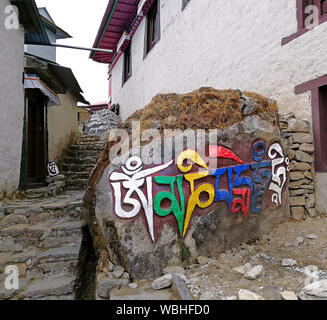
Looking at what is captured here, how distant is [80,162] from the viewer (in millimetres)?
7031

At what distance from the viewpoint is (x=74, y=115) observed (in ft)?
29.5

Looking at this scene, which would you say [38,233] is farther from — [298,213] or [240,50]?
[240,50]

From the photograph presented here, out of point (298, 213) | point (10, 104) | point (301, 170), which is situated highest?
point (10, 104)

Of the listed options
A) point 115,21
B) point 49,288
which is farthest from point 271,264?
point 115,21

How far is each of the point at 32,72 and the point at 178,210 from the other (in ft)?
15.9

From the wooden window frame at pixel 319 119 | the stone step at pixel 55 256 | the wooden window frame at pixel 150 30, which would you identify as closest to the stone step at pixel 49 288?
the stone step at pixel 55 256

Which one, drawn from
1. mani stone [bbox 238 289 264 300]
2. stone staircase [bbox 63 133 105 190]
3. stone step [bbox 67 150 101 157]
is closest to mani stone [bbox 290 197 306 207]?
mani stone [bbox 238 289 264 300]

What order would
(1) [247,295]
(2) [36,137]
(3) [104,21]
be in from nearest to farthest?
1. (1) [247,295]
2. (2) [36,137]
3. (3) [104,21]

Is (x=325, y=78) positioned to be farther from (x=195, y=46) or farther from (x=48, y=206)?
(x=48, y=206)

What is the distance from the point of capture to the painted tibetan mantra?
7.89 ft

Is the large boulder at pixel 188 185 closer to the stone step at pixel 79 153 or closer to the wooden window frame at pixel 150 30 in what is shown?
the stone step at pixel 79 153

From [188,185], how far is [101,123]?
884 cm

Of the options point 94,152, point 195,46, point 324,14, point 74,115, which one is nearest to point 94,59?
point 74,115

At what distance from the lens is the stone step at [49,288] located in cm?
230
